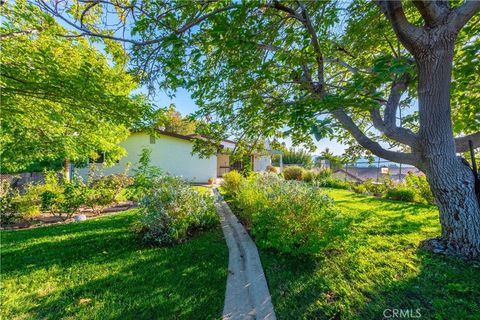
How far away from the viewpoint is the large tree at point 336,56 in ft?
9.02

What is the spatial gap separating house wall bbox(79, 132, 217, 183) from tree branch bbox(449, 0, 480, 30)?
15633mm

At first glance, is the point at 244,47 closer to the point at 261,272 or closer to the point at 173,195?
the point at 261,272

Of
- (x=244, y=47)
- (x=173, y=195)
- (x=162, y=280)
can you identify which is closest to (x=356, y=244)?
(x=162, y=280)

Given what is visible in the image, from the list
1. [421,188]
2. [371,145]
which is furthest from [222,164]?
[371,145]

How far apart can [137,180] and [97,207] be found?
14.6 ft

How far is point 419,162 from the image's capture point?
355 centimetres

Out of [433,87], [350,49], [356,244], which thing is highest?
[350,49]

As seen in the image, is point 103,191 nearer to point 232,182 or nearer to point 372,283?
point 232,182

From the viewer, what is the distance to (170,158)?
56.7 feet

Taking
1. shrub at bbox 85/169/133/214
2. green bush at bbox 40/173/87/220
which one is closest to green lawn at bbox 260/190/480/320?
green bush at bbox 40/173/87/220

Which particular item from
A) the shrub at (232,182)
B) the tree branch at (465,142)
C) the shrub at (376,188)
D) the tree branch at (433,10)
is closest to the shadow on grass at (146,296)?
the tree branch at (465,142)

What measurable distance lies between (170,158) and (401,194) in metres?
15.2

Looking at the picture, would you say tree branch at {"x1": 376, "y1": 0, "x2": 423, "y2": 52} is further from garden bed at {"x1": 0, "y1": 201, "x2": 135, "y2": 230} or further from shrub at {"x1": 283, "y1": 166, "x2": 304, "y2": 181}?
shrub at {"x1": 283, "y1": 166, "x2": 304, "y2": 181}

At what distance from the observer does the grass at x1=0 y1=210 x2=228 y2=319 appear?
2.50 meters
